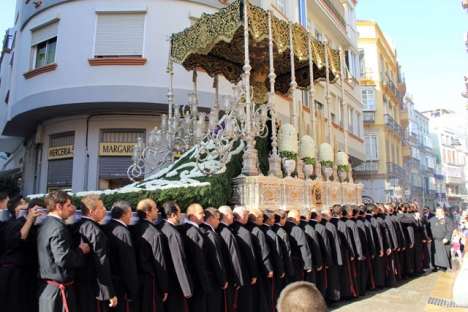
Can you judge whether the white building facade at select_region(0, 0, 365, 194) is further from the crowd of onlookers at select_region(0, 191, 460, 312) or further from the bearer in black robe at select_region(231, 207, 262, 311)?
the bearer in black robe at select_region(231, 207, 262, 311)

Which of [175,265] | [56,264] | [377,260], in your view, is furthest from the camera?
[377,260]

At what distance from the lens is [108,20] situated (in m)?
13.5

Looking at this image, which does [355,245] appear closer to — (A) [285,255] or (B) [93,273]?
(A) [285,255]

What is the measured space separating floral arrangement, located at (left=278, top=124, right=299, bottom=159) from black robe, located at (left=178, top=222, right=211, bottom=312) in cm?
418

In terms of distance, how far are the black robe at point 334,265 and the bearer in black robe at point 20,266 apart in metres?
4.90

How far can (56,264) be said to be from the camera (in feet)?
11.9

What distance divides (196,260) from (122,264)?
95cm

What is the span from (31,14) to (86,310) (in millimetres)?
13989

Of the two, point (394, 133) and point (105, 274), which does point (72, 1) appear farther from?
point (394, 133)

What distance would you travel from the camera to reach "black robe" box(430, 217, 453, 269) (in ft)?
36.1

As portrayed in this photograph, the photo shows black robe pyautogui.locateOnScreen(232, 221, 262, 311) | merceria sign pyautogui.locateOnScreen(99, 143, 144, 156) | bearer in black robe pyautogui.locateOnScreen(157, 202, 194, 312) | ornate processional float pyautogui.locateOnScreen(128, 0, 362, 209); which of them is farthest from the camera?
merceria sign pyautogui.locateOnScreen(99, 143, 144, 156)

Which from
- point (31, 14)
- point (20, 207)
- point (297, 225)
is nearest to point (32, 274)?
point (20, 207)

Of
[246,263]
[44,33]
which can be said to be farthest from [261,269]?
[44,33]

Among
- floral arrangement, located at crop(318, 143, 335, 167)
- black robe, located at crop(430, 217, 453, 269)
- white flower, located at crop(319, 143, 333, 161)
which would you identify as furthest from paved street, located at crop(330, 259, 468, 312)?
white flower, located at crop(319, 143, 333, 161)
